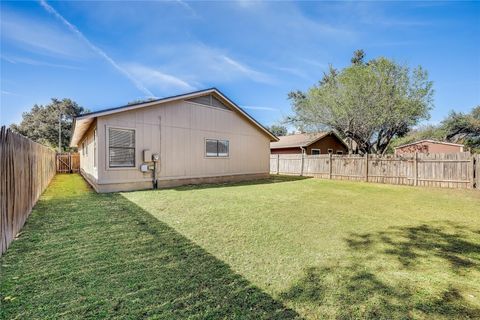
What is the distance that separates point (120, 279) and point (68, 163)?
21324 millimetres

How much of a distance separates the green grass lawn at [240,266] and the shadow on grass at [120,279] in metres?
0.01

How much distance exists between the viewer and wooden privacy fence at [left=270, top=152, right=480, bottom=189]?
9.81 m

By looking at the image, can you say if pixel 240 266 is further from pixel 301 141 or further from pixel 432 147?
pixel 432 147

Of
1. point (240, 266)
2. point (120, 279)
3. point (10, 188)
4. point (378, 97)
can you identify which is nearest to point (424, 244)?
point (240, 266)

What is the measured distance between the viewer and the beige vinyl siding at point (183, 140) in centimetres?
868

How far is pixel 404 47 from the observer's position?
46.2 feet

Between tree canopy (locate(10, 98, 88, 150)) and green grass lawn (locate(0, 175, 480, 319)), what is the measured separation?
36.6 meters

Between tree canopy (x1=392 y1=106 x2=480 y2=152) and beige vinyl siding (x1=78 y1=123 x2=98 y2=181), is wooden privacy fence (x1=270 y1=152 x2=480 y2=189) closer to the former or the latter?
beige vinyl siding (x1=78 y1=123 x2=98 y2=181)

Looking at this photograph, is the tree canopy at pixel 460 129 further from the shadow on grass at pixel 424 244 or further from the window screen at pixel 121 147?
the window screen at pixel 121 147

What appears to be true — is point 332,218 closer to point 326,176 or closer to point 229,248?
point 229,248

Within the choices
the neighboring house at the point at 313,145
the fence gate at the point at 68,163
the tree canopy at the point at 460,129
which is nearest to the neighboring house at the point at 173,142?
the neighboring house at the point at 313,145

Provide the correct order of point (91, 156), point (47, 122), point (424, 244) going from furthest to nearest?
point (47, 122)
point (91, 156)
point (424, 244)

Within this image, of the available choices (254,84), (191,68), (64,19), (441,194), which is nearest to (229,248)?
(441,194)

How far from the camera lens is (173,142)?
10.1 m
